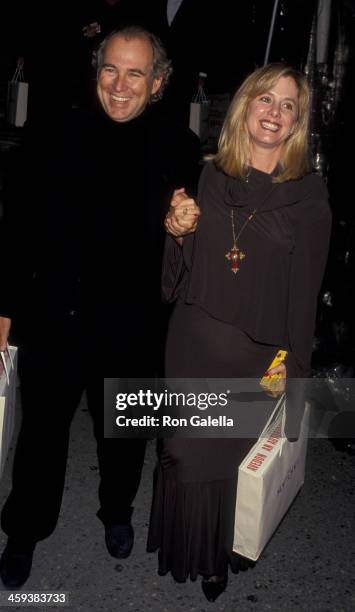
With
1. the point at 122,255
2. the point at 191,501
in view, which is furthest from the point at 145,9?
the point at 191,501

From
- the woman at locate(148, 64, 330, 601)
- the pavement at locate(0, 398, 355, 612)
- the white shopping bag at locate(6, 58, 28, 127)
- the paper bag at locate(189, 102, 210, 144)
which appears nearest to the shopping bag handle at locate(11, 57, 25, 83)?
the white shopping bag at locate(6, 58, 28, 127)

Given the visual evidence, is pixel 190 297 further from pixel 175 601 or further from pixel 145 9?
pixel 145 9

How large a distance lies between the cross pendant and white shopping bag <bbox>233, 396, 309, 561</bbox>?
0.45 meters

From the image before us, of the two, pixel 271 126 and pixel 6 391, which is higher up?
pixel 271 126

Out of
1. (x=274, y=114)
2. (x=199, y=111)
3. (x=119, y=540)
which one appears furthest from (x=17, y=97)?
(x=119, y=540)

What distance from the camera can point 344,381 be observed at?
10.9 ft

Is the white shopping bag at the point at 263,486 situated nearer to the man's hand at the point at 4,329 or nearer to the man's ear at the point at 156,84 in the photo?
the man's hand at the point at 4,329

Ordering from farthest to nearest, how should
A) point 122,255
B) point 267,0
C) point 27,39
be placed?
1. point 27,39
2. point 267,0
3. point 122,255

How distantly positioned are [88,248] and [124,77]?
55cm

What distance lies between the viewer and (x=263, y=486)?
1760mm

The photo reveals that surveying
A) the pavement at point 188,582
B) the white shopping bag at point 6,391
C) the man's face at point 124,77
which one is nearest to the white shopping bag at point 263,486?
the pavement at point 188,582

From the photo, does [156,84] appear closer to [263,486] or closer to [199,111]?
[263,486]

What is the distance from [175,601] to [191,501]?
43cm

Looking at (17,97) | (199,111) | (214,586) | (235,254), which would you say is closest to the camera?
(235,254)
